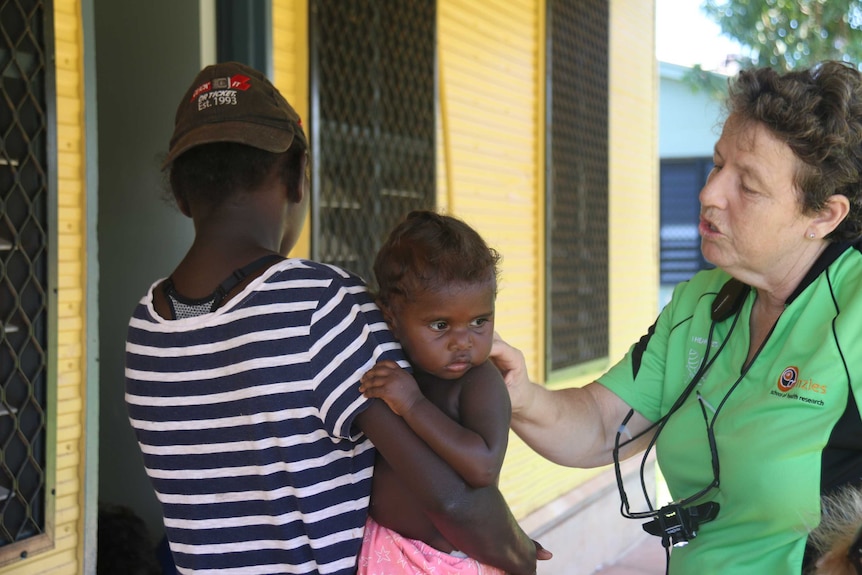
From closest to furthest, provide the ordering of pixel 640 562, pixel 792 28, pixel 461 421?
pixel 461 421
pixel 640 562
pixel 792 28

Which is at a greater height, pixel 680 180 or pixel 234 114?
pixel 680 180

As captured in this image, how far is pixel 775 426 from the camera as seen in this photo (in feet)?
6.61

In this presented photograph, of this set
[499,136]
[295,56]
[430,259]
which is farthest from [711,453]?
[499,136]

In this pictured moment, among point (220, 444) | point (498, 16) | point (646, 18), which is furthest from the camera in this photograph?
point (646, 18)

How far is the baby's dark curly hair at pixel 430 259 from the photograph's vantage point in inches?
69.9

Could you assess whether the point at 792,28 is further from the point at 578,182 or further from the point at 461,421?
the point at 461,421

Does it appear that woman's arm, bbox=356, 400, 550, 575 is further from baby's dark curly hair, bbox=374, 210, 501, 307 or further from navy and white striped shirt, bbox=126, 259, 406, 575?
baby's dark curly hair, bbox=374, 210, 501, 307

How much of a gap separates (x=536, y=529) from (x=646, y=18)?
4618mm

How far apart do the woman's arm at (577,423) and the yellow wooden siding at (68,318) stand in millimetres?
1511

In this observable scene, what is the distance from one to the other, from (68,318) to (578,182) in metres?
4.45

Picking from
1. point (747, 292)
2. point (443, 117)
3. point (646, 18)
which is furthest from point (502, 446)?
point (646, 18)

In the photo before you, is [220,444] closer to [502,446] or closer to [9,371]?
[502,446]

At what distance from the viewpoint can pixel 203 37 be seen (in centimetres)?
361

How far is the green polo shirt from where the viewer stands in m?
1.96
